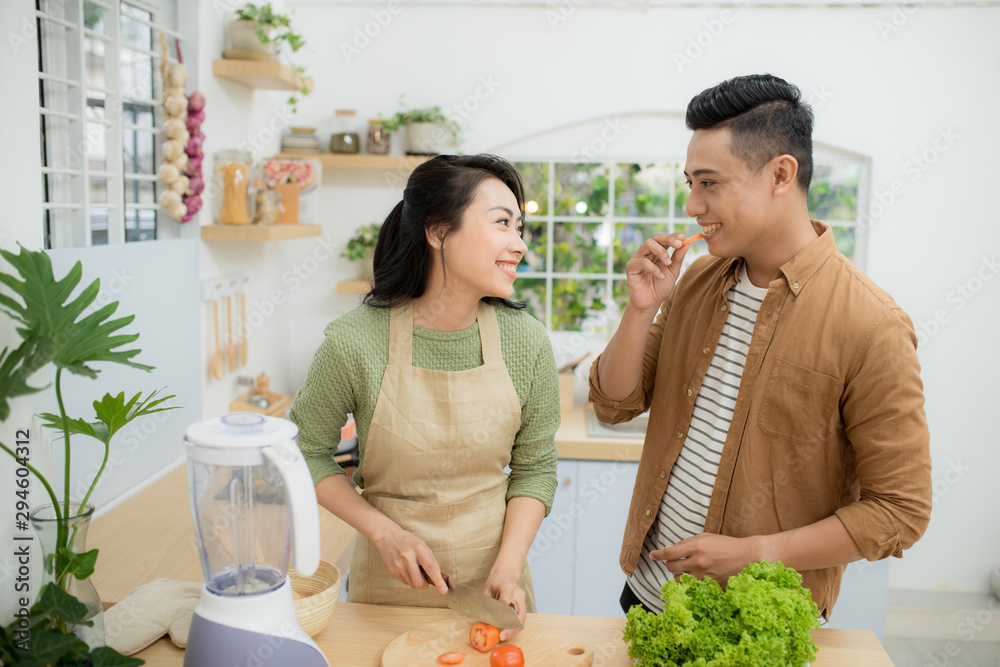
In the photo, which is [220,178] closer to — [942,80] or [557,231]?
[557,231]

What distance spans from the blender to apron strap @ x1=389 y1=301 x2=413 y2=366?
40cm

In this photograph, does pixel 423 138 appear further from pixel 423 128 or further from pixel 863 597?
pixel 863 597

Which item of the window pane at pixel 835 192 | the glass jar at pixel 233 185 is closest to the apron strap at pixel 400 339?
the glass jar at pixel 233 185

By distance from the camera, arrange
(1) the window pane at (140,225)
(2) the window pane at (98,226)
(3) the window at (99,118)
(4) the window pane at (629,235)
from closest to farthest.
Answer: (3) the window at (99,118) → (2) the window pane at (98,226) → (1) the window pane at (140,225) → (4) the window pane at (629,235)

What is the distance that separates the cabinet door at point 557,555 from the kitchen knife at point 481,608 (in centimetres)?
164

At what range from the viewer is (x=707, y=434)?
1.43 meters

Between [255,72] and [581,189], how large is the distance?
61.3 inches

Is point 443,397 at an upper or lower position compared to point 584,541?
upper

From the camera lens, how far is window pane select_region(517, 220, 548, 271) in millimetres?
3631

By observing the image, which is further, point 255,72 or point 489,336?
point 255,72

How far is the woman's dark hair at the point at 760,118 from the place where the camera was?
4.25 feet

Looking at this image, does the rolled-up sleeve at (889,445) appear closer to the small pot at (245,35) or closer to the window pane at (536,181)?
Result: the small pot at (245,35)

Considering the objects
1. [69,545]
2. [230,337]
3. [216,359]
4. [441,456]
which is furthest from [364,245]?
[69,545]

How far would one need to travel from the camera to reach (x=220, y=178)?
8.41ft
